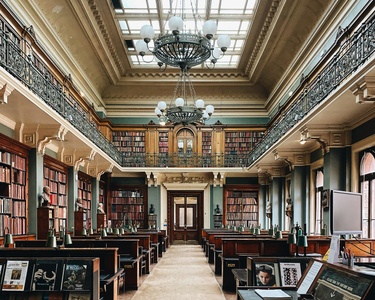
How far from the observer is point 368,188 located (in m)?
8.20

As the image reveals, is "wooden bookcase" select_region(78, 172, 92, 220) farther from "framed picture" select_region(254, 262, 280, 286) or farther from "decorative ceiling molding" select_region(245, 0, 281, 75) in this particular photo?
"framed picture" select_region(254, 262, 280, 286)

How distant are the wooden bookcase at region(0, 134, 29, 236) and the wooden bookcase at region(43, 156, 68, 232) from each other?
1.39m

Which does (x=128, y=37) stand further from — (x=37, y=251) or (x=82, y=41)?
(x=37, y=251)

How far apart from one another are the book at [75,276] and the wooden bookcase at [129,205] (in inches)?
530

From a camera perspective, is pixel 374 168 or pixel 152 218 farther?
pixel 152 218

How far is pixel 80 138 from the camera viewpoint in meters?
10.4

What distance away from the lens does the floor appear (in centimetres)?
673

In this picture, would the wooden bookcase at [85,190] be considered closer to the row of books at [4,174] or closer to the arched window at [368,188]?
the row of books at [4,174]

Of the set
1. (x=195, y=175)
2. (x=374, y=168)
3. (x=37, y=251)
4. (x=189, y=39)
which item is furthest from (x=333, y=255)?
(x=195, y=175)

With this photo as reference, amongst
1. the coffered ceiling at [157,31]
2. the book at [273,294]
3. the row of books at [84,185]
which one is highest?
the coffered ceiling at [157,31]

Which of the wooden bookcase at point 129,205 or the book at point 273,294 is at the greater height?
the book at point 273,294

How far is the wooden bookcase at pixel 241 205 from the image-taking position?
1745 centimetres

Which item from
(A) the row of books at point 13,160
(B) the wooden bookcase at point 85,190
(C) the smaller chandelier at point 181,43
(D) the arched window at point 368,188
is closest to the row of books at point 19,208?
(A) the row of books at point 13,160

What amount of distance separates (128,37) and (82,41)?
1699mm
